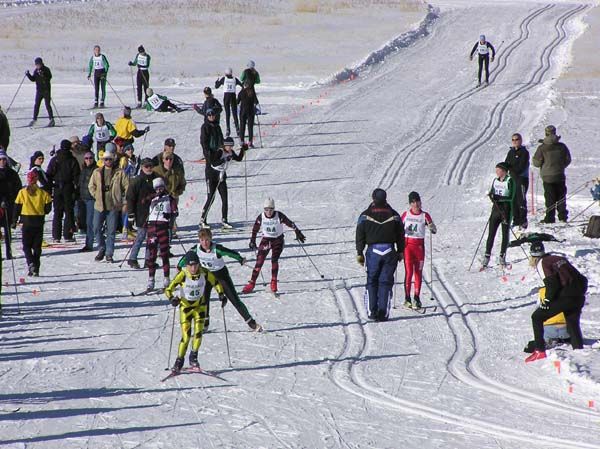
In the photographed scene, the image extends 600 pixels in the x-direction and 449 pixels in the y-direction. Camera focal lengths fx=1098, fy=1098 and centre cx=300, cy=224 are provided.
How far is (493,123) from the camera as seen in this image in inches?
1107

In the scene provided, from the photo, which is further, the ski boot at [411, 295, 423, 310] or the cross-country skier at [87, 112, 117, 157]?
the cross-country skier at [87, 112, 117, 157]

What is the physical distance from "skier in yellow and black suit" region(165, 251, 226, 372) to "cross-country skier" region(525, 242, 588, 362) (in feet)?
12.3

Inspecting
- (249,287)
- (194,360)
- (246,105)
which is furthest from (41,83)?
(194,360)

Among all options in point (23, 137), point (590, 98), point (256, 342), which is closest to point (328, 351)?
point (256, 342)

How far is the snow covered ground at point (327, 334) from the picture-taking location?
10359 millimetres

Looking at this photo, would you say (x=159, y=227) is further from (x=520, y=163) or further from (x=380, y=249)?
(x=520, y=163)

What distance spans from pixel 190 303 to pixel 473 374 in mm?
3206

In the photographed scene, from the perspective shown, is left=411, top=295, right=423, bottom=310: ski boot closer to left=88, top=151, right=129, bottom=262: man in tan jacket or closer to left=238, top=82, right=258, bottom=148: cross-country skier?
left=88, top=151, right=129, bottom=262: man in tan jacket

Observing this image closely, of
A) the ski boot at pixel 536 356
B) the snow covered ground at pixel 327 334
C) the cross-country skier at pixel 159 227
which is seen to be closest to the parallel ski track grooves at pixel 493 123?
the snow covered ground at pixel 327 334

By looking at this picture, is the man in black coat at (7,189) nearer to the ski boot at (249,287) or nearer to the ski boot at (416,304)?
the ski boot at (249,287)

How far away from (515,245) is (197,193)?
24.7ft

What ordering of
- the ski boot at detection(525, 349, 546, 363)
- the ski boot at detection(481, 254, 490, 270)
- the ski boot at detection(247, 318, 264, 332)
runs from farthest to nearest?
the ski boot at detection(481, 254, 490, 270)
the ski boot at detection(247, 318, 264, 332)
the ski boot at detection(525, 349, 546, 363)

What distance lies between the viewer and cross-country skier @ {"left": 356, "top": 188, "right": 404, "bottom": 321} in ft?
46.1

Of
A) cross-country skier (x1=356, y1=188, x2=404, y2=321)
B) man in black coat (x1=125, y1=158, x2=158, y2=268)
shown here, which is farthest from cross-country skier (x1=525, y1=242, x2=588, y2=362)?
man in black coat (x1=125, y1=158, x2=158, y2=268)
